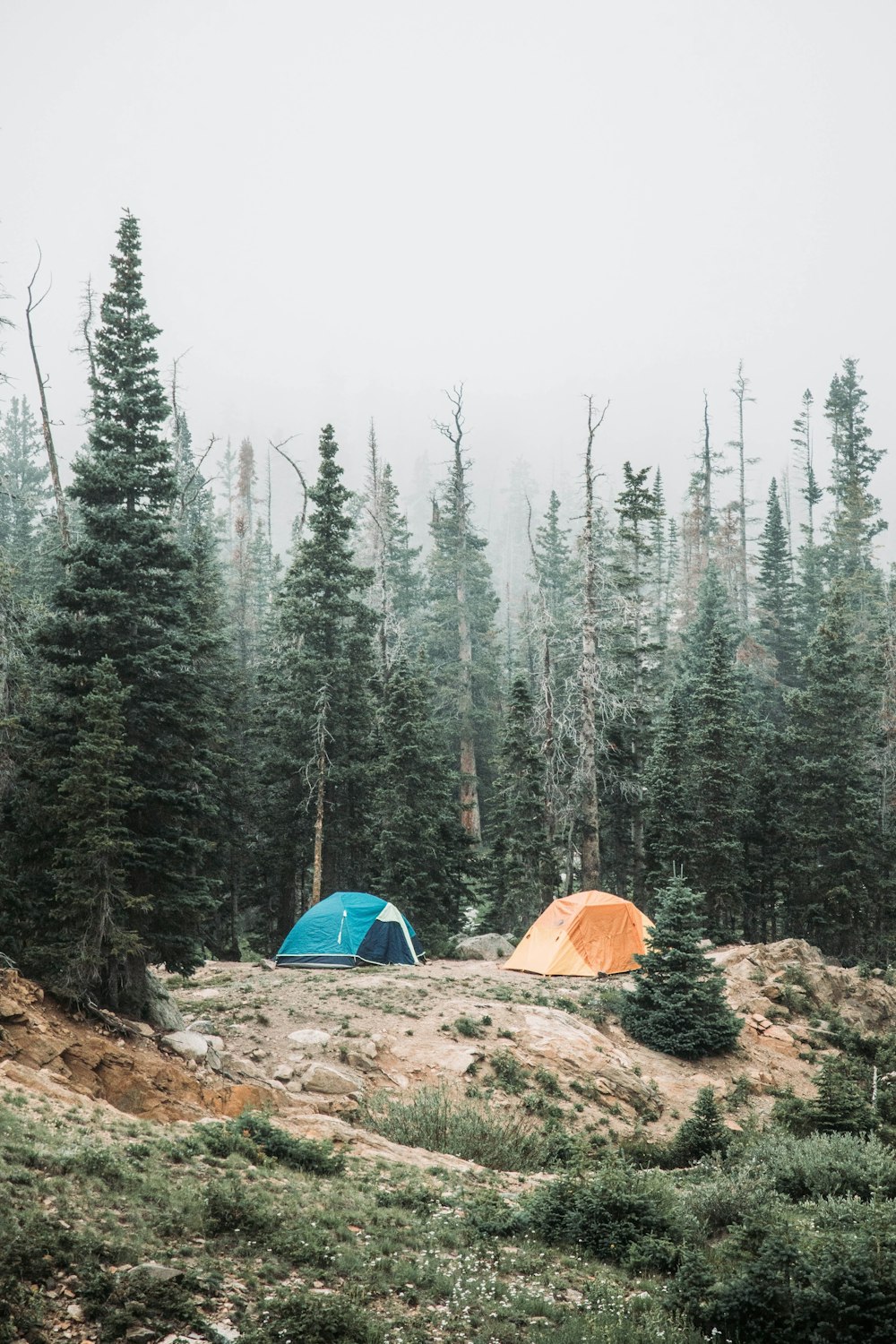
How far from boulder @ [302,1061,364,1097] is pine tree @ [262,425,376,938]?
13.2 metres

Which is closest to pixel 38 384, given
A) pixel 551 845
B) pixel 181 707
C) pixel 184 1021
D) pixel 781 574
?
pixel 181 707

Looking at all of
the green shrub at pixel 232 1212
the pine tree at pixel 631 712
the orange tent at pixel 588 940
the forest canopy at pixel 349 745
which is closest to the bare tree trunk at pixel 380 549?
the forest canopy at pixel 349 745

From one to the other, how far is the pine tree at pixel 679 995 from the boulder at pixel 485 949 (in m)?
7.41

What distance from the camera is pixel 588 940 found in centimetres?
2011

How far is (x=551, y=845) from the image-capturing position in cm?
2764

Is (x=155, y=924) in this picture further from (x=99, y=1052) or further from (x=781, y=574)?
(x=781, y=574)

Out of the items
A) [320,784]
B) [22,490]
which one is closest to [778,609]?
[320,784]

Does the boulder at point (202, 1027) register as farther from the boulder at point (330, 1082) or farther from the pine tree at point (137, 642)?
the boulder at point (330, 1082)

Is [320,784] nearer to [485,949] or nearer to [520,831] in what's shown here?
[485,949]

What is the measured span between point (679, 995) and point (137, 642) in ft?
38.4

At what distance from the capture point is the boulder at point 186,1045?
11.2m

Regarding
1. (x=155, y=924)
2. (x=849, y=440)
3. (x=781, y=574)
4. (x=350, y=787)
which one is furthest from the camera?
(x=849, y=440)

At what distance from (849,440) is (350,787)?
33.5 metres

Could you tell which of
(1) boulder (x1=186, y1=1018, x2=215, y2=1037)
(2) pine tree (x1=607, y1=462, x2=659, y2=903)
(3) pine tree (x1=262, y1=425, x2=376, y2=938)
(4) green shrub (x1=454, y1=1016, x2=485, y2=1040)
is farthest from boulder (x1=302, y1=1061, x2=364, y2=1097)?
(2) pine tree (x1=607, y1=462, x2=659, y2=903)
